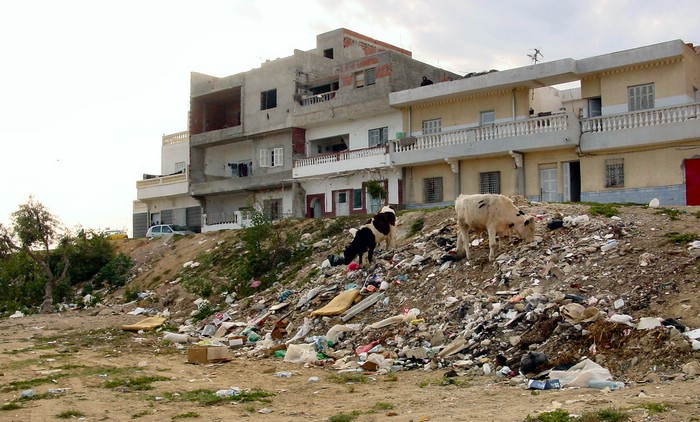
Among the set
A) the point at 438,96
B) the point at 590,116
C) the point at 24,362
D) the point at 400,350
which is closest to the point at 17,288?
the point at 24,362

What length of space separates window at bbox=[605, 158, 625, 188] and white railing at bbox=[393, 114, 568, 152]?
1985 mm

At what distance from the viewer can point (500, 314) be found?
11922 millimetres

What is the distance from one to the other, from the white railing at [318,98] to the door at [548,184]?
37.4ft

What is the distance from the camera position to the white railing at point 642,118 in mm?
23531

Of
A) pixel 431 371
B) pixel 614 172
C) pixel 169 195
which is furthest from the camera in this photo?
pixel 169 195

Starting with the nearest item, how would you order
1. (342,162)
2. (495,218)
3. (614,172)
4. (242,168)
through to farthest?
1. (495,218)
2. (614,172)
3. (342,162)
4. (242,168)

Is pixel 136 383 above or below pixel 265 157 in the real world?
below

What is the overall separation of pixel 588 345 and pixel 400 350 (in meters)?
3.20

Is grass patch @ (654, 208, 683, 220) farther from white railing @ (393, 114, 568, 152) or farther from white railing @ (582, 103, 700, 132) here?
white railing @ (393, 114, 568, 152)

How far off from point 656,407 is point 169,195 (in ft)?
130

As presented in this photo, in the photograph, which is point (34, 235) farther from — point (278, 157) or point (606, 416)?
point (606, 416)

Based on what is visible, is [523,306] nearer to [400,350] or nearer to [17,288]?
[400,350]

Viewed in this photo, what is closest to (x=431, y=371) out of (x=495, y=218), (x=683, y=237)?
(x=495, y=218)

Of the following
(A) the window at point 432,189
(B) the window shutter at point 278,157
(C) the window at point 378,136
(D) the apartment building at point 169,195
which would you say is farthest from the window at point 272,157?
(A) the window at point 432,189
